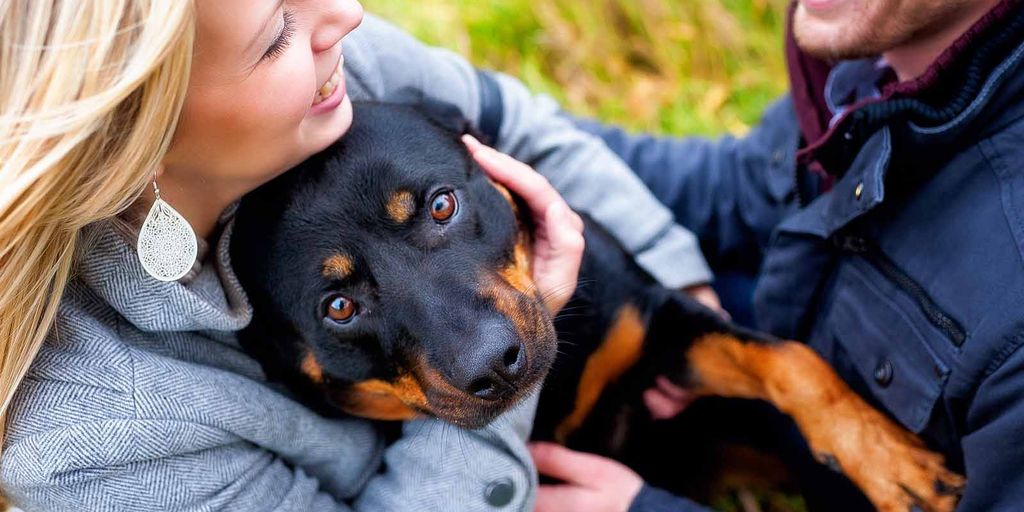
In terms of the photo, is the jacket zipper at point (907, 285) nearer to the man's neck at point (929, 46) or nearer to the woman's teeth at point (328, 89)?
the man's neck at point (929, 46)

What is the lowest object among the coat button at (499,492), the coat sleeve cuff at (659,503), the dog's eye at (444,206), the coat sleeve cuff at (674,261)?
the coat sleeve cuff at (659,503)

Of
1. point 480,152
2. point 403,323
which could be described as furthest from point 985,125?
point 403,323

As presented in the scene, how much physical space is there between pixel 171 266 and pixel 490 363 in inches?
24.5

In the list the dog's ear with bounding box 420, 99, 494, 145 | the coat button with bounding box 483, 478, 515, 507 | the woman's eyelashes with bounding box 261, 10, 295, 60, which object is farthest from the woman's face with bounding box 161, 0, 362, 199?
the coat button with bounding box 483, 478, 515, 507

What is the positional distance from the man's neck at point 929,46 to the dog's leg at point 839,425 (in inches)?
29.0

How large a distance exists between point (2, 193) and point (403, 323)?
788 mm

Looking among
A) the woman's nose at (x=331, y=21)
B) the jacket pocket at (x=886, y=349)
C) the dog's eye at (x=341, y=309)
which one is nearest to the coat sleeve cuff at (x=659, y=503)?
the jacket pocket at (x=886, y=349)

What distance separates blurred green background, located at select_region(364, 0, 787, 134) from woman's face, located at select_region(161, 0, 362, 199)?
264cm

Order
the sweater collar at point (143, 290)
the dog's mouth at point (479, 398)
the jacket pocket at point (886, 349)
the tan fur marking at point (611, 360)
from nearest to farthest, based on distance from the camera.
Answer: the sweater collar at point (143, 290) → the dog's mouth at point (479, 398) → the jacket pocket at point (886, 349) → the tan fur marking at point (611, 360)

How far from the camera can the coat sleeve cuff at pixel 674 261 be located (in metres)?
2.77

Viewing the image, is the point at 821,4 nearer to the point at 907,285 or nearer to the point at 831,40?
the point at 831,40

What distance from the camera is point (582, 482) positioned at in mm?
2387

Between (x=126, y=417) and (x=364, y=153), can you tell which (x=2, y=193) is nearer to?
(x=126, y=417)

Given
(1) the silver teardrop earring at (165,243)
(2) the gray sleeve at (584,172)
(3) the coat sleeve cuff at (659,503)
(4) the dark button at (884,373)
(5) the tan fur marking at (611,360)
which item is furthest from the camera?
(2) the gray sleeve at (584,172)
